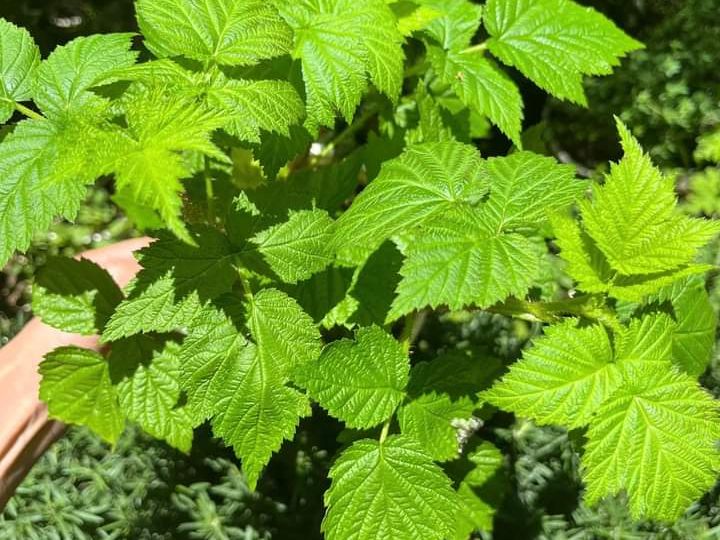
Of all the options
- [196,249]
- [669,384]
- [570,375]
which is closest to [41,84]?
[196,249]

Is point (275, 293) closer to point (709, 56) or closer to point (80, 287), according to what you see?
point (80, 287)

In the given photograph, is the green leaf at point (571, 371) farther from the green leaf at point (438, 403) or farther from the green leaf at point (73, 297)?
the green leaf at point (73, 297)

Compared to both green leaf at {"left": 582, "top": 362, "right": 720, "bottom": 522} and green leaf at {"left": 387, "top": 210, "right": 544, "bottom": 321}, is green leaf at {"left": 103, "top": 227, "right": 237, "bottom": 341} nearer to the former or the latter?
green leaf at {"left": 387, "top": 210, "right": 544, "bottom": 321}

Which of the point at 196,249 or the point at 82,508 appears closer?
the point at 196,249

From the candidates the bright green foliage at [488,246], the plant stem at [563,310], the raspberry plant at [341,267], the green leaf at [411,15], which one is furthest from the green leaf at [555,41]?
the plant stem at [563,310]

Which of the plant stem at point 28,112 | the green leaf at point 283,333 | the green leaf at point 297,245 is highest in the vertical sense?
the plant stem at point 28,112

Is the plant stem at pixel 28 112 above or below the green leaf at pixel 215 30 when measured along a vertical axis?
below

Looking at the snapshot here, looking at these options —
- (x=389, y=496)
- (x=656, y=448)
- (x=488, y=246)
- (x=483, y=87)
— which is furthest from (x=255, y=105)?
(x=656, y=448)
